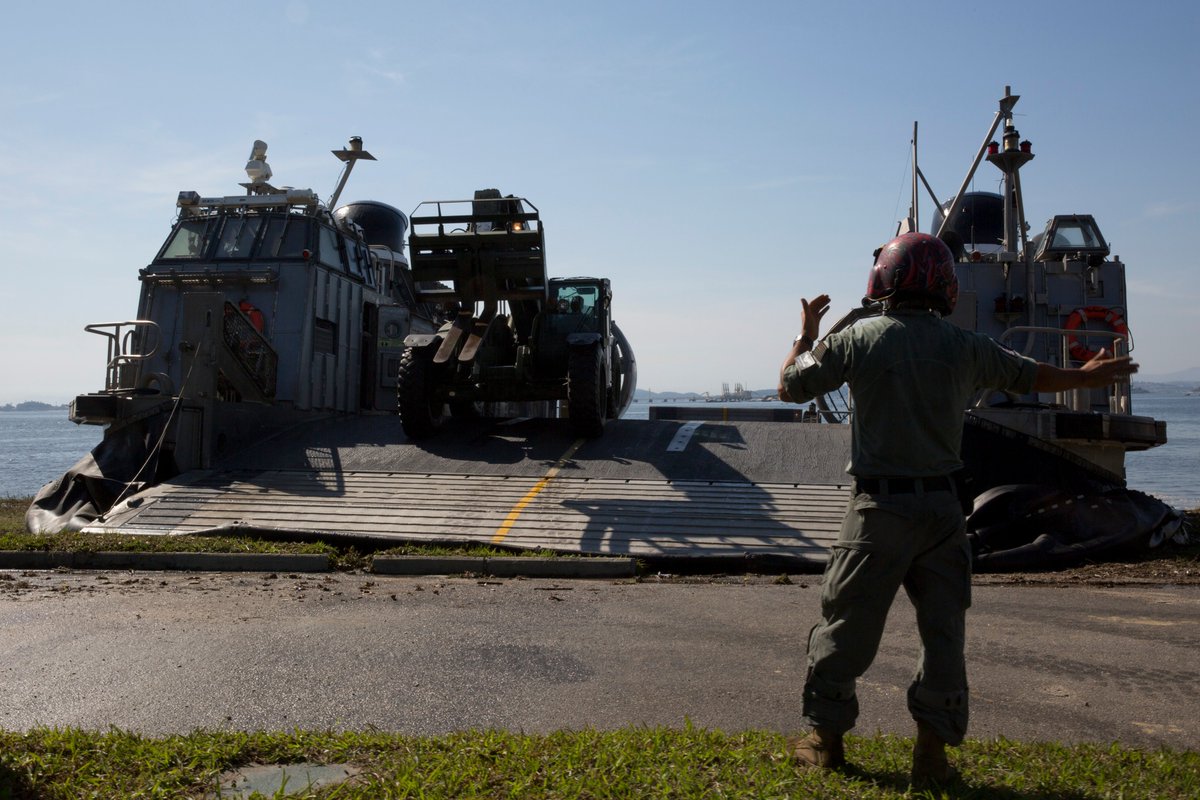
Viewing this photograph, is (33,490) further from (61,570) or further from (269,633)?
(269,633)

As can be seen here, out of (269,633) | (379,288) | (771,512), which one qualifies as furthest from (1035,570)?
(379,288)

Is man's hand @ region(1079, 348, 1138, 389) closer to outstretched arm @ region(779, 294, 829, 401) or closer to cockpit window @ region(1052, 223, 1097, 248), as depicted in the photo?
outstretched arm @ region(779, 294, 829, 401)

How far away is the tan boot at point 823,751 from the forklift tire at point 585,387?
10.2 m

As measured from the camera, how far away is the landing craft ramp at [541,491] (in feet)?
33.3

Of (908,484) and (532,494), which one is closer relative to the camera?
(908,484)

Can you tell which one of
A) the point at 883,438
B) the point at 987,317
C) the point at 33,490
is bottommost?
the point at 33,490

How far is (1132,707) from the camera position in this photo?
4930mm

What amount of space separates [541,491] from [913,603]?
828 centimetres

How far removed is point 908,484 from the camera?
3615mm

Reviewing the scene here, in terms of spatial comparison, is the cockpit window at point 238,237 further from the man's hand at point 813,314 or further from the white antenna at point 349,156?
the man's hand at point 813,314

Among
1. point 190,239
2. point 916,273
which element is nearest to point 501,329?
point 190,239

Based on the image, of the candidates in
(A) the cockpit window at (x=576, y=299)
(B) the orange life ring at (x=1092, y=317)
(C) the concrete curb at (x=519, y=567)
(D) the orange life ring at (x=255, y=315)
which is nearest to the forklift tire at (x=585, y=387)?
(A) the cockpit window at (x=576, y=299)

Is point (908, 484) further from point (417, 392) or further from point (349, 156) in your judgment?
point (349, 156)

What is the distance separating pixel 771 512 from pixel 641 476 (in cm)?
197
